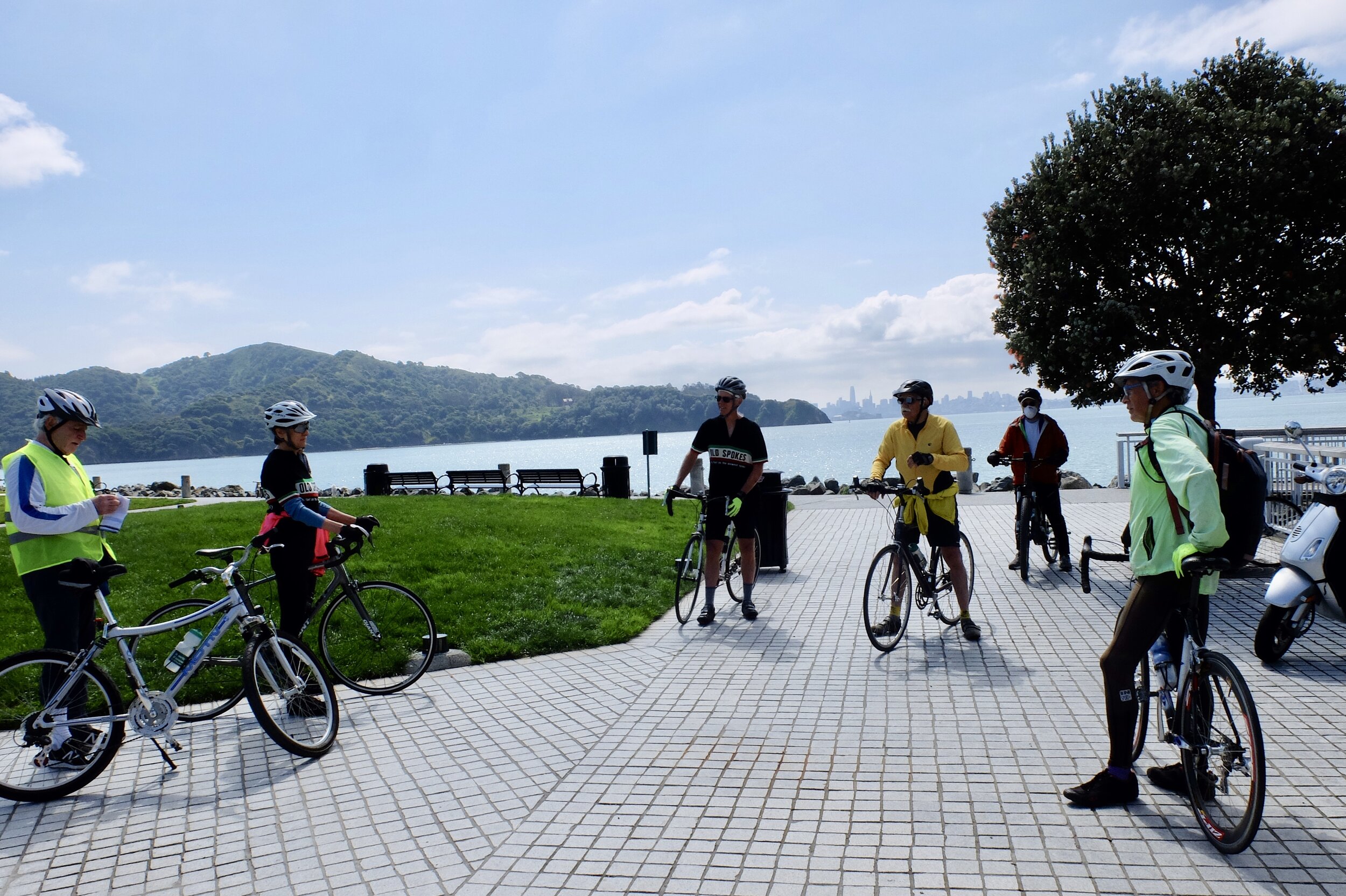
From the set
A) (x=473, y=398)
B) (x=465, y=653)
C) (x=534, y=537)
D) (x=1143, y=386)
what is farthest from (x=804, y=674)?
(x=473, y=398)

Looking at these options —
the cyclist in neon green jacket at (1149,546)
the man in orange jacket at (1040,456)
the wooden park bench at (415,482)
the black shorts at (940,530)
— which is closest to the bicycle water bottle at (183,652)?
the cyclist in neon green jacket at (1149,546)

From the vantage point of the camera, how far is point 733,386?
7.64 meters

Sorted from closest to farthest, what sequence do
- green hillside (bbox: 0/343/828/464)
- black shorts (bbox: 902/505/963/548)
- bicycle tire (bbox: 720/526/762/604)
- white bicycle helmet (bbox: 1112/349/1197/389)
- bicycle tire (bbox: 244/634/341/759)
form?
white bicycle helmet (bbox: 1112/349/1197/389) < bicycle tire (bbox: 244/634/341/759) < black shorts (bbox: 902/505/963/548) < bicycle tire (bbox: 720/526/762/604) < green hillside (bbox: 0/343/828/464)

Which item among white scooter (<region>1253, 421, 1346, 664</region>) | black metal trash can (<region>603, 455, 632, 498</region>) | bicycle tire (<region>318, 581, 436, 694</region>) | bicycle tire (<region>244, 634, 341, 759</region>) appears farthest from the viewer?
black metal trash can (<region>603, 455, 632, 498</region>)

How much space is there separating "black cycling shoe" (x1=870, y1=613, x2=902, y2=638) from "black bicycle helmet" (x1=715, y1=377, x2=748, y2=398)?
227 cm

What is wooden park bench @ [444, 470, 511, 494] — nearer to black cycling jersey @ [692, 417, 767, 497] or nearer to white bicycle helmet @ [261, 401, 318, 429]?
black cycling jersey @ [692, 417, 767, 497]

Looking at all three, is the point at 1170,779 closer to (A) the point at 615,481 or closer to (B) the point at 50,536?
(B) the point at 50,536

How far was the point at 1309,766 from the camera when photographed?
401cm

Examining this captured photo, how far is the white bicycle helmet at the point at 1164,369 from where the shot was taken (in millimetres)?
3508

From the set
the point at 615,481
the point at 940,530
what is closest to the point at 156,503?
the point at 615,481

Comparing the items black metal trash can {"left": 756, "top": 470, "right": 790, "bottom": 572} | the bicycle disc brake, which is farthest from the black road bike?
the bicycle disc brake

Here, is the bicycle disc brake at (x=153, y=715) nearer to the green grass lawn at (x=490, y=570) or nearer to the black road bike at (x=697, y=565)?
the green grass lawn at (x=490, y=570)

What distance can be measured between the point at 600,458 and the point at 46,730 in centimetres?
9839

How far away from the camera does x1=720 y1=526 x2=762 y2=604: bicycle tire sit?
8086mm
